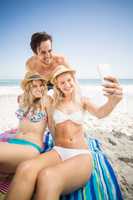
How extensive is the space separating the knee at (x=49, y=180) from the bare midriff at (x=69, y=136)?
1.64 ft

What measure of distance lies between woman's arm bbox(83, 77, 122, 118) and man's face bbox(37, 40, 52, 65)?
105cm

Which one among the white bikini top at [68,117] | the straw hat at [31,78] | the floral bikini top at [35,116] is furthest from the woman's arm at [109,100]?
the straw hat at [31,78]

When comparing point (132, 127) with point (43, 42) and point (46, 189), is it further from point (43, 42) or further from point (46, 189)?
point (46, 189)

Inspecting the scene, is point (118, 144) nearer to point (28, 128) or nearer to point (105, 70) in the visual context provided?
point (28, 128)

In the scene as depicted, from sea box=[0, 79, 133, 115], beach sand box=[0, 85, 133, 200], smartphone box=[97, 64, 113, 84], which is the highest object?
smartphone box=[97, 64, 113, 84]

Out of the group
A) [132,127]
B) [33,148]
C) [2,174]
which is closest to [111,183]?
[33,148]

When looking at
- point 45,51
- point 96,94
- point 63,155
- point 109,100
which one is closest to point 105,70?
point 109,100

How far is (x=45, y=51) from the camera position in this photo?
2928 mm

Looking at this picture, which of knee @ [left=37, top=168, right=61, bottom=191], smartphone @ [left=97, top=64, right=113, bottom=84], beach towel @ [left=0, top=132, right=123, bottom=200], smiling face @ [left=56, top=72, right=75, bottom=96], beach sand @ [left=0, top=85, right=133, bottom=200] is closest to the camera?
knee @ [left=37, top=168, right=61, bottom=191]

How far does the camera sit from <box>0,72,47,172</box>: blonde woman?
74.2 inches

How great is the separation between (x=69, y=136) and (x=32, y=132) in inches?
18.1

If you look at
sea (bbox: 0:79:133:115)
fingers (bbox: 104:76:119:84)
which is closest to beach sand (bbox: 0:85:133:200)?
sea (bbox: 0:79:133:115)

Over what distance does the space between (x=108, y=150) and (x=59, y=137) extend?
1.34 m

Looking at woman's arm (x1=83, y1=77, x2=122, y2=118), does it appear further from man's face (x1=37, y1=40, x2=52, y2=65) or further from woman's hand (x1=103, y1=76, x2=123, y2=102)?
man's face (x1=37, y1=40, x2=52, y2=65)
